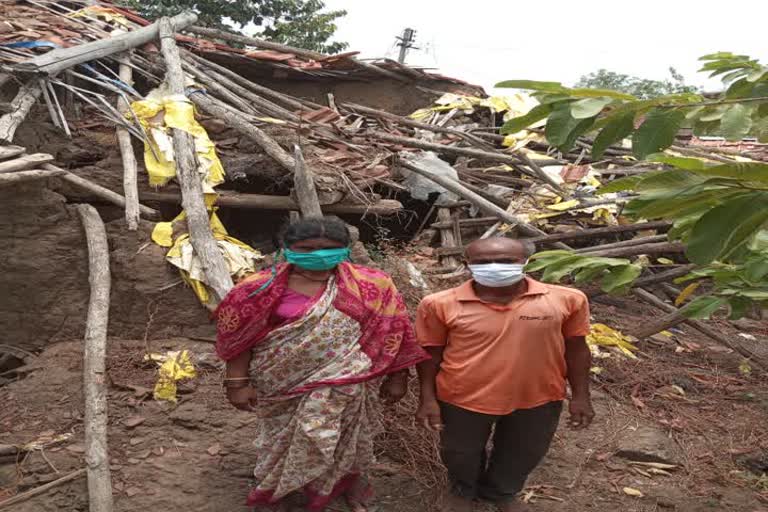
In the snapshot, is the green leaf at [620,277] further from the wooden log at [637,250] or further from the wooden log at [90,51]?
the wooden log at [90,51]

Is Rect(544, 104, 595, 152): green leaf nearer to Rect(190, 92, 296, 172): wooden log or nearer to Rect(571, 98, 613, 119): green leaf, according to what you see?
Rect(571, 98, 613, 119): green leaf

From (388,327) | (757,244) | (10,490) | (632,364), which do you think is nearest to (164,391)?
(10,490)

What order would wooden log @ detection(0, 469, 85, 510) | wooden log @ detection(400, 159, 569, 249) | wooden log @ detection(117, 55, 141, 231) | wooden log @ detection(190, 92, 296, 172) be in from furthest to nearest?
wooden log @ detection(400, 159, 569, 249), wooden log @ detection(190, 92, 296, 172), wooden log @ detection(117, 55, 141, 231), wooden log @ detection(0, 469, 85, 510)

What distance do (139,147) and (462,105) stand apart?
16.9ft

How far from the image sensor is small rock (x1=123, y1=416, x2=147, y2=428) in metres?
3.61

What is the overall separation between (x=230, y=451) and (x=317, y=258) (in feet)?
5.18

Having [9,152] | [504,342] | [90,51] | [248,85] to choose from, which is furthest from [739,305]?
[248,85]

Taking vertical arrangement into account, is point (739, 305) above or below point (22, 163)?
above

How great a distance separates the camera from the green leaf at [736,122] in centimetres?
152

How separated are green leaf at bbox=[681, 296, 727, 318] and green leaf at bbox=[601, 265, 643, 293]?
0.40 meters

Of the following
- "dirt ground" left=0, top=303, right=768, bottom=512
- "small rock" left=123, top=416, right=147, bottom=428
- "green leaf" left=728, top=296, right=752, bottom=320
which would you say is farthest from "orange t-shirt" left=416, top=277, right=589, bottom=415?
"small rock" left=123, top=416, right=147, bottom=428

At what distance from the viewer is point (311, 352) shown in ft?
8.67

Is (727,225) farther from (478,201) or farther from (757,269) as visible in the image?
(478,201)

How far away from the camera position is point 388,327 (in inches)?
109
